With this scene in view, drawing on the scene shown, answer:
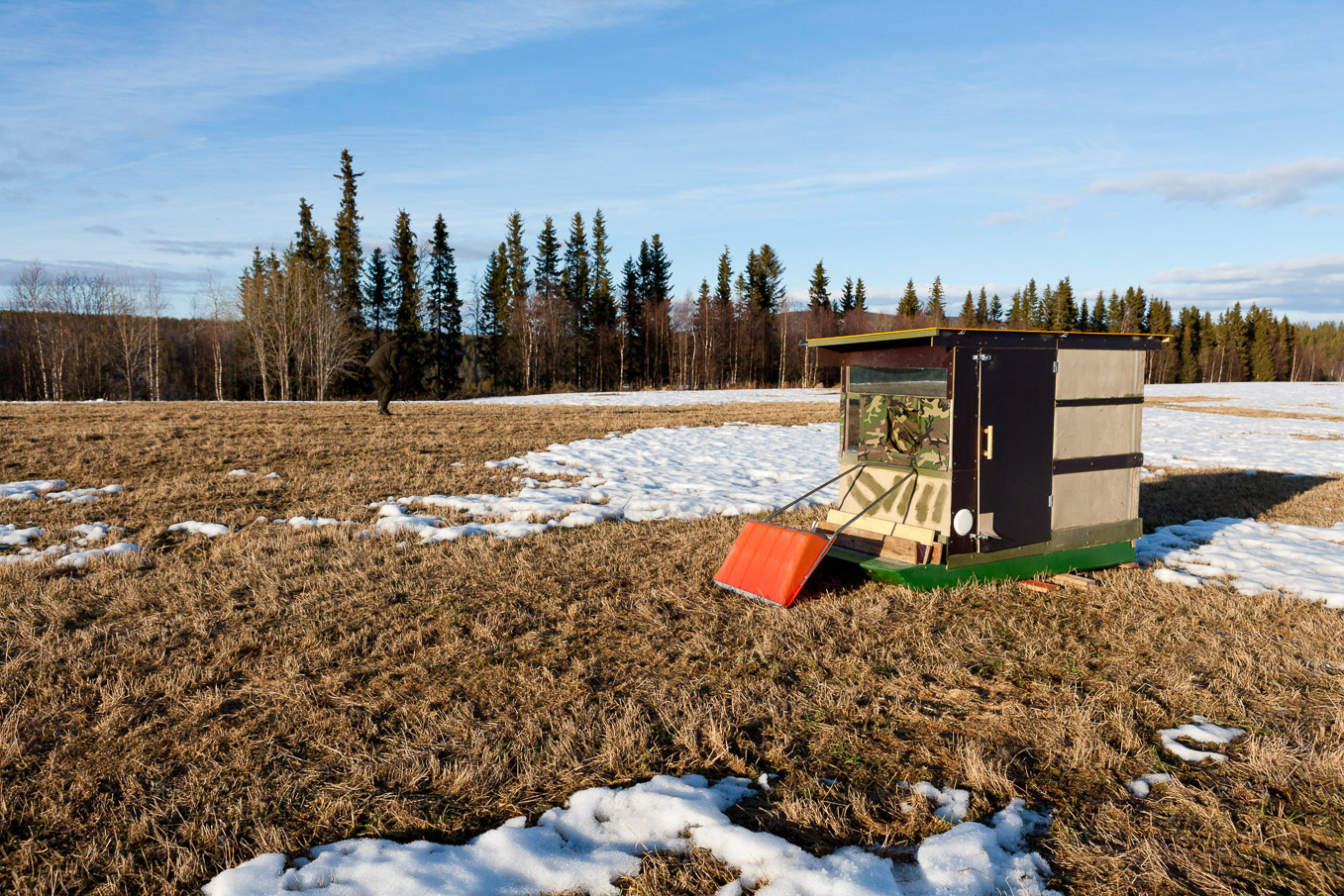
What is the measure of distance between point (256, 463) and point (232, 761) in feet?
29.7

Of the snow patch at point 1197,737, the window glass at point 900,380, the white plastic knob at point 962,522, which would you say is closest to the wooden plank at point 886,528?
the white plastic knob at point 962,522

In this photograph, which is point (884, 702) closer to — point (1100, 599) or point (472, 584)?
point (1100, 599)

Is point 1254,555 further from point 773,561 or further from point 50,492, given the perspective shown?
point 50,492

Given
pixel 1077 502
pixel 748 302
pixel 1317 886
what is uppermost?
pixel 748 302

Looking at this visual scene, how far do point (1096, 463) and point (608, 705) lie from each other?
188 inches

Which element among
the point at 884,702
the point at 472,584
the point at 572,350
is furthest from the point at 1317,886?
the point at 572,350

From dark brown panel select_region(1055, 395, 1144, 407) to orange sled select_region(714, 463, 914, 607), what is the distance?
1.40 m

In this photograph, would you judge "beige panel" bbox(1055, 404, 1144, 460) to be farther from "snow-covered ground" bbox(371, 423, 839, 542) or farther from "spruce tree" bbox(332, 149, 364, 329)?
"spruce tree" bbox(332, 149, 364, 329)

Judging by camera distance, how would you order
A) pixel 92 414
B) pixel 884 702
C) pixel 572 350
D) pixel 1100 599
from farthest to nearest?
pixel 572 350 < pixel 92 414 < pixel 1100 599 < pixel 884 702

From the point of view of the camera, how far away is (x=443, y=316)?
51.2 metres

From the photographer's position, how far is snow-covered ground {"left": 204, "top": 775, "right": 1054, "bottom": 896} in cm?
260

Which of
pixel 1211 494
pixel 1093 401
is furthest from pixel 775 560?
pixel 1211 494

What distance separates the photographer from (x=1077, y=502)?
6.44 m

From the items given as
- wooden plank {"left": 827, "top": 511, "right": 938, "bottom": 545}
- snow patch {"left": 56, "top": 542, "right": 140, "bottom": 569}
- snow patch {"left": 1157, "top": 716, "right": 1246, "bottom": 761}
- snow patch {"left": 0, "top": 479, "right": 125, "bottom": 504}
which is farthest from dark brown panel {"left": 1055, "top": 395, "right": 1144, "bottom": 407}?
snow patch {"left": 0, "top": 479, "right": 125, "bottom": 504}
